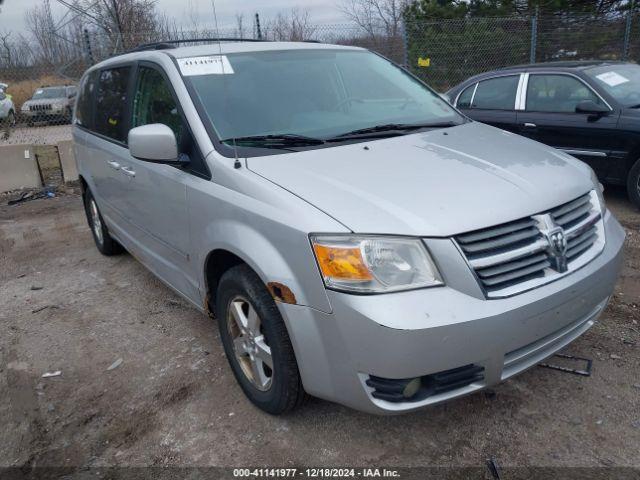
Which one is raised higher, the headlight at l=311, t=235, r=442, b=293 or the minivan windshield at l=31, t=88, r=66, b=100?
the minivan windshield at l=31, t=88, r=66, b=100

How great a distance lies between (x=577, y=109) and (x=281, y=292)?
4873mm

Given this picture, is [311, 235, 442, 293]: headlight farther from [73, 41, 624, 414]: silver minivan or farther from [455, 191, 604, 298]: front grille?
[455, 191, 604, 298]: front grille

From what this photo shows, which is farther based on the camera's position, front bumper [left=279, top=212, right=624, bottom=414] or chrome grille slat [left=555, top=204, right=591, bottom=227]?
chrome grille slat [left=555, top=204, right=591, bottom=227]

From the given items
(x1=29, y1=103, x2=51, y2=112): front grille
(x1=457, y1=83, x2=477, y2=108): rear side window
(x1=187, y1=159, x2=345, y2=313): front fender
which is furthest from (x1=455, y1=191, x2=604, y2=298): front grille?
(x1=29, y1=103, x2=51, y2=112): front grille

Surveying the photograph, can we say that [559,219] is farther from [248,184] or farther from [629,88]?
[629,88]

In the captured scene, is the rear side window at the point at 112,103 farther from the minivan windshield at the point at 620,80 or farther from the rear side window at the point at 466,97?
the minivan windshield at the point at 620,80

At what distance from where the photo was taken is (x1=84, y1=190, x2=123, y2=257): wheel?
5.25m

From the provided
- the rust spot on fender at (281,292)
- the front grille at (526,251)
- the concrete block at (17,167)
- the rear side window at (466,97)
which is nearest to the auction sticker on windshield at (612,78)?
the rear side window at (466,97)

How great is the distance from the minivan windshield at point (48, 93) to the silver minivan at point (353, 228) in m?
13.6

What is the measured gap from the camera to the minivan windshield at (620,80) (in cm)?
574

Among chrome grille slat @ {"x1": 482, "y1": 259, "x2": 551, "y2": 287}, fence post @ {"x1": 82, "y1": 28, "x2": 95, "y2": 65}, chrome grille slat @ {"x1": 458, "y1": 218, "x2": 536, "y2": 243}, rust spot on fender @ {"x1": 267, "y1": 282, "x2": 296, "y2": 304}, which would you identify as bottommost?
rust spot on fender @ {"x1": 267, "y1": 282, "x2": 296, "y2": 304}

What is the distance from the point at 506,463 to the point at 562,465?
0.23 meters

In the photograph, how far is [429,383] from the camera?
2203 millimetres

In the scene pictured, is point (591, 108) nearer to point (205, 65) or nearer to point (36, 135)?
point (205, 65)
